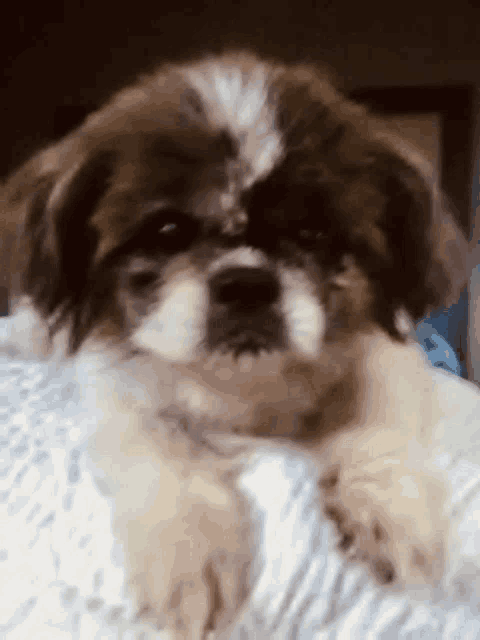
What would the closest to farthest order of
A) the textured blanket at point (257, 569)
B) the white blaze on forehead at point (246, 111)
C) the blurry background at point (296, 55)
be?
the textured blanket at point (257, 569)
the white blaze on forehead at point (246, 111)
the blurry background at point (296, 55)

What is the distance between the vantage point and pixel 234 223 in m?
0.90

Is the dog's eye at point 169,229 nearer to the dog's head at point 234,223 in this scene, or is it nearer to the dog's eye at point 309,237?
the dog's head at point 234,223

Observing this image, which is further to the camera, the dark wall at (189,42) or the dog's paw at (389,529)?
the dark wall at (189,42)

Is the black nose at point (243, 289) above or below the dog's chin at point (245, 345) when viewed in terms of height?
above

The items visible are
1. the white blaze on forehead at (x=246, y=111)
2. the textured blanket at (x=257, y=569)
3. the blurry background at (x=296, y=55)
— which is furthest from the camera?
the blurry background at (x=296, y=55)

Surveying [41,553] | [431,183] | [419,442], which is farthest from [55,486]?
[431,183]

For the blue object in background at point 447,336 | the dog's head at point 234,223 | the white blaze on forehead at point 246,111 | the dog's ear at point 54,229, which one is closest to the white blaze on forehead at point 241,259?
the dog's head at point 234,223

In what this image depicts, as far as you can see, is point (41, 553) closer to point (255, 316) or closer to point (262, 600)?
point (262, 600)

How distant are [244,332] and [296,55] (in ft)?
1.76

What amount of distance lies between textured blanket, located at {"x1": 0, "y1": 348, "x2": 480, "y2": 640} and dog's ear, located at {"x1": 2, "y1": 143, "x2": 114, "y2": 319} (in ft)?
0.91

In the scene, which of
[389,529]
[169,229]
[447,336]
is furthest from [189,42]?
[389,529]

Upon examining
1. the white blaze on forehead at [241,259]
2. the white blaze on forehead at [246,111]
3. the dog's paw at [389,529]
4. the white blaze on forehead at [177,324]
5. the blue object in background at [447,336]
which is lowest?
the dog's paw at [389,529]

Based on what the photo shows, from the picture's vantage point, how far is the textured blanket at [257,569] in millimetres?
635

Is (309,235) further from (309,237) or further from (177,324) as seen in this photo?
(177,324)
